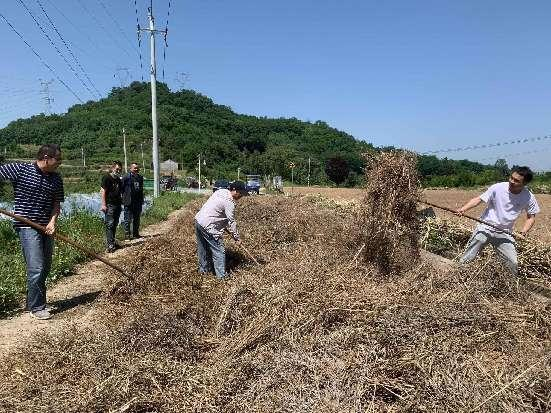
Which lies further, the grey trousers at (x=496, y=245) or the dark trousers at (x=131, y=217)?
the dark trousers at (x=131, y=217)

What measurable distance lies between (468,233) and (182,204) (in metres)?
14.5

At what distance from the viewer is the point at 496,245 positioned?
5324 mm

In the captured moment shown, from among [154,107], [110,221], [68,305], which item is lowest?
[68,305]

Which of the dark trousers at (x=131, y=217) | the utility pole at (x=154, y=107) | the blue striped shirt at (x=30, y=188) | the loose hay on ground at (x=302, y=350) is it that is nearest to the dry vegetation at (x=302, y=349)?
the loose hay on ground at (x=302, y=350)

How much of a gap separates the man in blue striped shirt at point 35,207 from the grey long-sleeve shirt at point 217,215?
1666 mm

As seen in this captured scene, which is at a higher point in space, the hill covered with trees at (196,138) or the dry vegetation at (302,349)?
the hill covered with trees at (196,138)

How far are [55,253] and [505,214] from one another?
6.09 m

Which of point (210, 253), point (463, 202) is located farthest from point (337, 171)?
point (210, 253)

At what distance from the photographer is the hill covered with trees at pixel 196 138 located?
6241cm

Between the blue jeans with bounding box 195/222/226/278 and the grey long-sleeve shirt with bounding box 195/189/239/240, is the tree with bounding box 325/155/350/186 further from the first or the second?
the grey long-sleeve shirt with bounding box 195/189/239/240

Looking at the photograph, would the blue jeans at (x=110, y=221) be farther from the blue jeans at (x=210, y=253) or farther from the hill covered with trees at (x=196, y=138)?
the hill covered with trees at (x=196, y=138)

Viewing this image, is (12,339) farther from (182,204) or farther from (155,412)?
(182,204)

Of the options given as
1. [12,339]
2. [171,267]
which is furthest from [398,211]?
[12,339]

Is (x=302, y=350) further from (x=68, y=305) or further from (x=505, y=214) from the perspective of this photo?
(x=505, y=214)
